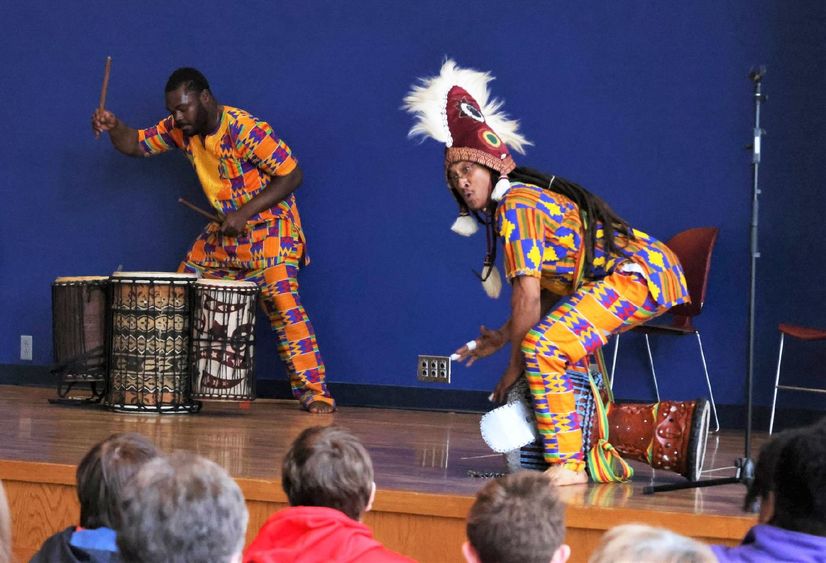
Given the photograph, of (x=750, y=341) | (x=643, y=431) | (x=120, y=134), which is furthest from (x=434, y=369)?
(x=750, y=341)

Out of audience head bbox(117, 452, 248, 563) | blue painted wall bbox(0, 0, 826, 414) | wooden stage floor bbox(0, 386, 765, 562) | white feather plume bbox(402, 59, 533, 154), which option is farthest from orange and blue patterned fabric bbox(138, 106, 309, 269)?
audience head bbox(117, 452, 248, 563)

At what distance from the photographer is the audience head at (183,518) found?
1582 mm

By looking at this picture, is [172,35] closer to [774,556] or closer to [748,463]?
[748,463]

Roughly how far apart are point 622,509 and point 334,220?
132 inches

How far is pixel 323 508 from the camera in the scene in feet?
7.33

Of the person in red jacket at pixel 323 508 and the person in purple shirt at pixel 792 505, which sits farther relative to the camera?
the person in red jacket at pixel 323 508

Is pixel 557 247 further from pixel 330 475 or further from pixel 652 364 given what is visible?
pixel 652 364

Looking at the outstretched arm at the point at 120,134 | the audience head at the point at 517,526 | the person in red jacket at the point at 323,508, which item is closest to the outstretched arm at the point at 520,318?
the person in red jacket at the point at 323,508

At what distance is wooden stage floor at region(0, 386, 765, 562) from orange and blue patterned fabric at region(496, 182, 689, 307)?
683 millimetres

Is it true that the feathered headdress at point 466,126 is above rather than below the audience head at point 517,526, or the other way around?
above

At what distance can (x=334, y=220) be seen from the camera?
20.8 ft

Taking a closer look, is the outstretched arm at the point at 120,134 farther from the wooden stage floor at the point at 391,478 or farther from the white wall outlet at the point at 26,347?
the wooden stage floor at the point at 391,478

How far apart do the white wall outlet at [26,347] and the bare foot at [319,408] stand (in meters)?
1.84

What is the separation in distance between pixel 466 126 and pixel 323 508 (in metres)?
1.94
